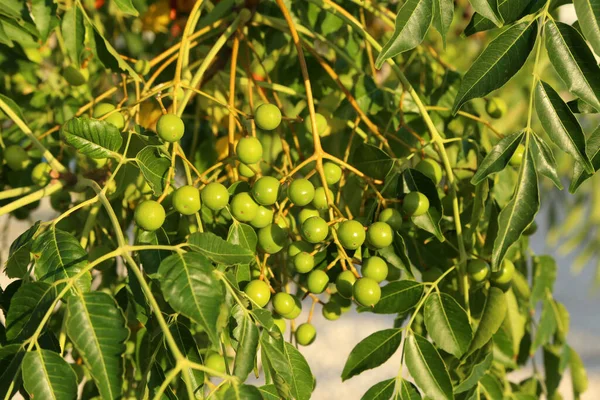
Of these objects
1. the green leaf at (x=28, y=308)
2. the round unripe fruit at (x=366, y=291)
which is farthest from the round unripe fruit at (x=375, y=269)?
the green leaf at (x=28, y=308)

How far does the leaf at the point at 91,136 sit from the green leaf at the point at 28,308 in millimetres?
161

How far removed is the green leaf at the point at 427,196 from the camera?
34.2 inches

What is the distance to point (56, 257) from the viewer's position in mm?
720

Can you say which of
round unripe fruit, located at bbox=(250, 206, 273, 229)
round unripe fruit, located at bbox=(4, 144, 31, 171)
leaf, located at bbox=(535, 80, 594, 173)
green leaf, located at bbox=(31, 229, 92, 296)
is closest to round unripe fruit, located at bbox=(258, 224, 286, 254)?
round unripe fruit, located at bbox=(250, 206, 273, 229)

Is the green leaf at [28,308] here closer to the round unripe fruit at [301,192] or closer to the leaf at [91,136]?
the leaf at [91,136]

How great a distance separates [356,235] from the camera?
818 mm

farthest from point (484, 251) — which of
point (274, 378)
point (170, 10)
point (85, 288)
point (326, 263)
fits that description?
point (170, 10)

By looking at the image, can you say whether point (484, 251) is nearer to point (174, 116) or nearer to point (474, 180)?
point (474, 180)

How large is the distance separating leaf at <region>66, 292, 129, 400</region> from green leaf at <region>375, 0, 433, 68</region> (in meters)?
0.34

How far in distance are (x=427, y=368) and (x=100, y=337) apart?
0.36 m

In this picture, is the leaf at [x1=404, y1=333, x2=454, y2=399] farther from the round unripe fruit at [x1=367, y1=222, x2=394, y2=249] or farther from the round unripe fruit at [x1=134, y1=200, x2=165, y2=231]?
the round unripe fruit at [x1=134, y1=200, x2=165, y2=231]

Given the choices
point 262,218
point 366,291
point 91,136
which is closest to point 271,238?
point 262,218

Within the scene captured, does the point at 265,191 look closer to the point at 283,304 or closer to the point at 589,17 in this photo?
the point at 283,304

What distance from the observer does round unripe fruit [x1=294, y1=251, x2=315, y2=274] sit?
2.86 feet
